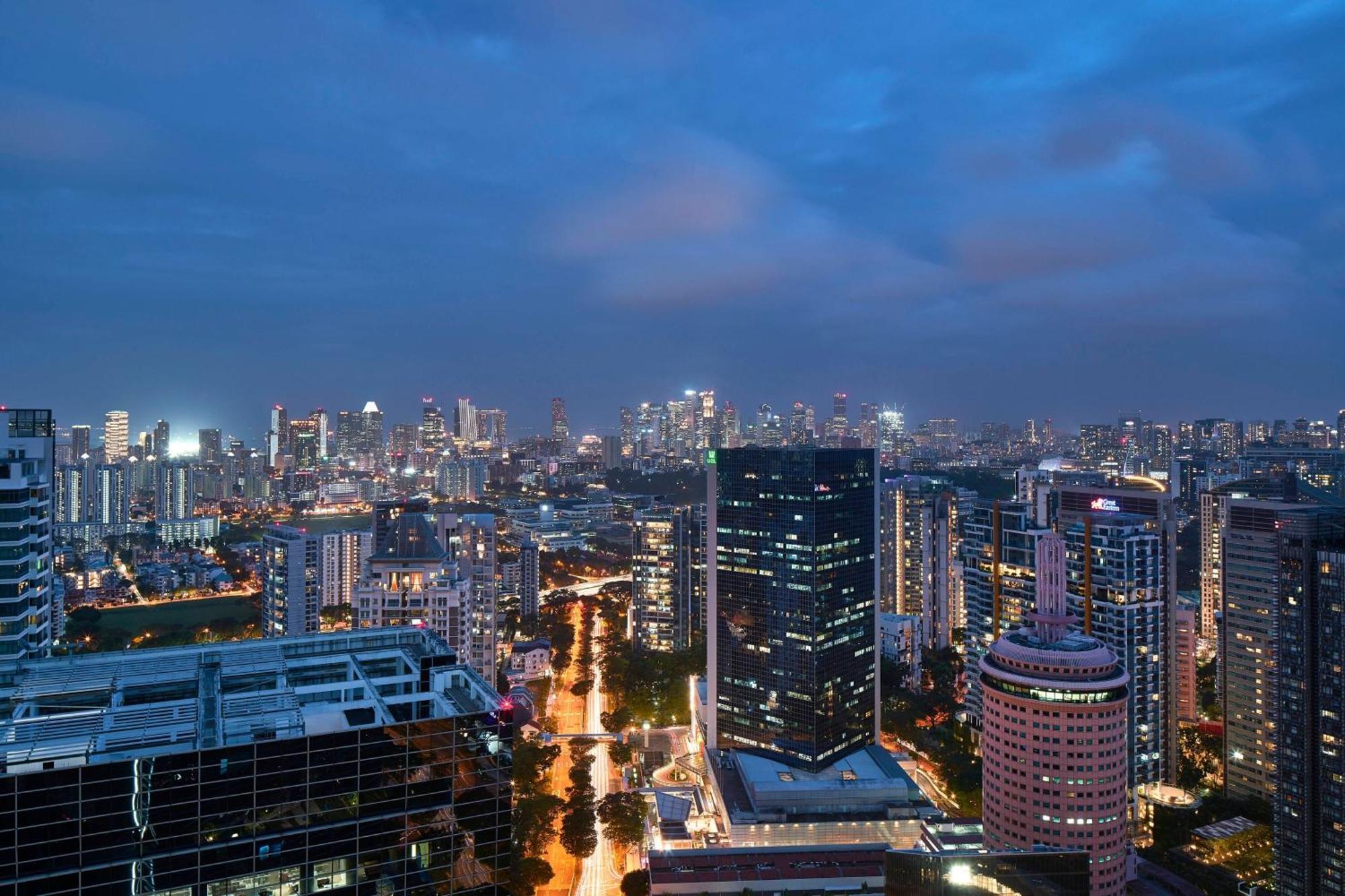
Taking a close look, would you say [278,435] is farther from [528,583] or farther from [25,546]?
[25,546]

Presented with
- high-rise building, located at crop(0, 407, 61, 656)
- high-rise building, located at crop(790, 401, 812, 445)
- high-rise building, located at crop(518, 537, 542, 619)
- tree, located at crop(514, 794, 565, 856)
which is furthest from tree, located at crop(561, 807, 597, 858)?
high-rise building, located at crop(790, 401, 812, 445)

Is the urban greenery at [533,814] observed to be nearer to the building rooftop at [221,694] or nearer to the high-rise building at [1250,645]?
the building rooftop at [221,694]

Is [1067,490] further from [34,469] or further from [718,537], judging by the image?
[34,469]

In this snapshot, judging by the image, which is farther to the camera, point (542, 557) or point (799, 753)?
point (542, 557)

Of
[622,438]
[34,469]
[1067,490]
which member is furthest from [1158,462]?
[34,469]

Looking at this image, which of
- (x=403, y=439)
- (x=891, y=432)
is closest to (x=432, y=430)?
(x=403, y=439)

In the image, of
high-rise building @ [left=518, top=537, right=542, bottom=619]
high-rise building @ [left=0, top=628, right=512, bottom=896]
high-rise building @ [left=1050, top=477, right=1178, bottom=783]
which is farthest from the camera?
high-rise building @ [left=518, top=537, right=542, bottom=619]

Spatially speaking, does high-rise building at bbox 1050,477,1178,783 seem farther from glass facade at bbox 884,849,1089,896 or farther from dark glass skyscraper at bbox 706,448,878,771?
glass facade at bbox 884,849,1089,896
